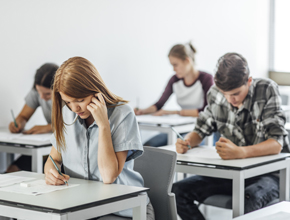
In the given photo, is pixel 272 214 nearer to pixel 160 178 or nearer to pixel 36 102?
pixel 160 178

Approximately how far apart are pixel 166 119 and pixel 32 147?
1.37 m

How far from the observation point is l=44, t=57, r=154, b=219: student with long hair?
1.80 meters

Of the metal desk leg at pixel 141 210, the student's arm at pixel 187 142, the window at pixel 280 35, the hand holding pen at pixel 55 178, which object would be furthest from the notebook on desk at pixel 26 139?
the window at pixel 280 35

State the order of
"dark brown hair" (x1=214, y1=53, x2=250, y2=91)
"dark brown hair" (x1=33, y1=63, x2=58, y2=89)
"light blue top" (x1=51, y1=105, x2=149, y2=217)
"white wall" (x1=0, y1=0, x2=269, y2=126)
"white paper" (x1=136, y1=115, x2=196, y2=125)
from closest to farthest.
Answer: "light blue top" (x1=51, y1=105, x2=149, y2=217)
"dark brown hair" (x1=214, y1=53, x2=250, y2=91)
"dark brown hair" (x1=33, y1=63, x2=58, y2=89)
"white paper" (x1=136, y1=115, x2=196, y2=125)
"white wall" (x1=0, y1=0, x2=269, y2=126)

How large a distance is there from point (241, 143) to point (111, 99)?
104 centimetres

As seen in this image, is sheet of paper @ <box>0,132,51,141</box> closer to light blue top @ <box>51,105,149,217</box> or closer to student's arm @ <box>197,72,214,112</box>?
light blue top @ <box>51,105,149,217</box>

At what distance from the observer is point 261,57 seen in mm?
7277

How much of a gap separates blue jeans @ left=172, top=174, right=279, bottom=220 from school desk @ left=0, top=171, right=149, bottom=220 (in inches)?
33.6

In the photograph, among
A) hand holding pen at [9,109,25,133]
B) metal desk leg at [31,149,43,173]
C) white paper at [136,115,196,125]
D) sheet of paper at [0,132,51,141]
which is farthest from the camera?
white paper at [136,115,196,125]

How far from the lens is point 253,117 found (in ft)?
8.59

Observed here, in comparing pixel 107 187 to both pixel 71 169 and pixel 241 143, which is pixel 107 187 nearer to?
pixel 71 169

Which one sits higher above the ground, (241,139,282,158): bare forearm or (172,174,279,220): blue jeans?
(241,139,282,158): bare forearm

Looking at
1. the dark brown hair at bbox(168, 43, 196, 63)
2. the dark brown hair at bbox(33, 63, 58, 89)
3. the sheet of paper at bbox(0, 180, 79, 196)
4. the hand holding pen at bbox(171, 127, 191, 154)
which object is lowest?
the hand holding pen at bbox(171, 127, 191, 154)

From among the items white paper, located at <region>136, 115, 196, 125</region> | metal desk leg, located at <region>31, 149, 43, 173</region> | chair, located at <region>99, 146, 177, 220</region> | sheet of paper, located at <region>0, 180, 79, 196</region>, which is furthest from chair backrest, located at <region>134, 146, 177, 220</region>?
white paper, located at <region>136, 115, 196, 125</region>
